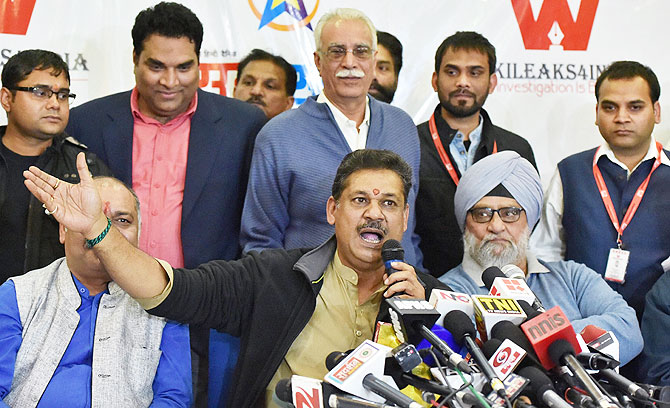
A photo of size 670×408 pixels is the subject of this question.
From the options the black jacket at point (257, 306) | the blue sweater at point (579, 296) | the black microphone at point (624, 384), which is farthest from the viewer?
the blue sweater at point (579, 296)

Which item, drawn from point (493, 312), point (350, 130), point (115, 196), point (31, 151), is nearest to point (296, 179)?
point (350, 130)

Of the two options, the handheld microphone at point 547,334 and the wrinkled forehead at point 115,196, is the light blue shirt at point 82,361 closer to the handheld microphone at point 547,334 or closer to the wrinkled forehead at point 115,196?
the wrinkled forehead at point 115,196

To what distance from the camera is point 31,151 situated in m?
3.85

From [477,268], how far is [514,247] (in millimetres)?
190

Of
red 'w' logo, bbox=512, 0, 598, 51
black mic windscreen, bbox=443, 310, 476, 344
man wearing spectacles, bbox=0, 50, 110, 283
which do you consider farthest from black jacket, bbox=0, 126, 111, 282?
red 'w' logo, bbox=512, 0, 598, 51

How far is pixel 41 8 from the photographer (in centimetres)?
501

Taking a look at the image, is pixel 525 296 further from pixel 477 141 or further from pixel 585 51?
pixel 585 51

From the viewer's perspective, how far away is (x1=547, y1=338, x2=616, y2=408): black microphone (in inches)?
75.2

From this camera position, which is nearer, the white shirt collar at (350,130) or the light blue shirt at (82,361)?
the light blue shirt at (82,361)

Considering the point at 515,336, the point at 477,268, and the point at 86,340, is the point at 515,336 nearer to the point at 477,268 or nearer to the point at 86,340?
the point at 477,268

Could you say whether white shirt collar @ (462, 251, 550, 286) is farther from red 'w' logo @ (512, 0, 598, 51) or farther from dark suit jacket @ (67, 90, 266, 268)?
red 'w' logo @ (512, 0, 598, 51)

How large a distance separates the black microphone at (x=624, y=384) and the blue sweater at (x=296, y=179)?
5.63 ft

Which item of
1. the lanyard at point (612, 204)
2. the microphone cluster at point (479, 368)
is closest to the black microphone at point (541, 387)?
the microphone cluster at point (479, 368)

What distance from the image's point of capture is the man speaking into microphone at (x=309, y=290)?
9.70 feet
